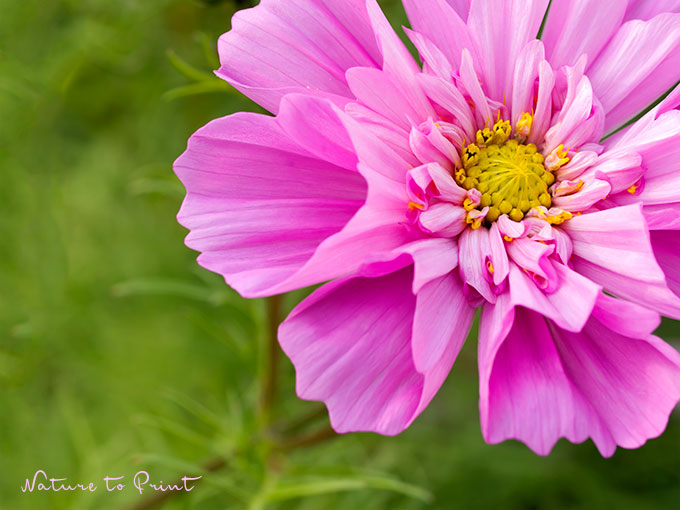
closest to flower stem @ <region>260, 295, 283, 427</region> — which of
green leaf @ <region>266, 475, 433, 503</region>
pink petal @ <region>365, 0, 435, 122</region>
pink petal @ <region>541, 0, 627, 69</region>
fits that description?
green leaf @ <region>266, 475, 433, 503</region>

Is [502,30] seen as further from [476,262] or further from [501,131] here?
[476,262]

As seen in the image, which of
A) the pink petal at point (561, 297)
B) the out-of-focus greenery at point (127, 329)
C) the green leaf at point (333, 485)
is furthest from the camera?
the out-of-focus greenery at point (127, 329)

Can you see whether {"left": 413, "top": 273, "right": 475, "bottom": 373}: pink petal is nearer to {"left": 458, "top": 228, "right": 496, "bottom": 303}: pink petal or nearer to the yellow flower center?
{"left": 458, "top": 228, "right": 496, "bottom": 303}: pink petal

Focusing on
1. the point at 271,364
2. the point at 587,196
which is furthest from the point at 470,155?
the point at 271,364

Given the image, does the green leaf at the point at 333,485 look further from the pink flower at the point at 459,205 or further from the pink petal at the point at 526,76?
the pink petal at the point at 526,76

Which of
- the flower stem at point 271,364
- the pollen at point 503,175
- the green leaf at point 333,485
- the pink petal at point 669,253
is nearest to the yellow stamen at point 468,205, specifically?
the pollen at point 503,175

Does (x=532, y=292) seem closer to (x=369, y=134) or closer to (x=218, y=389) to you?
(x=369, y=134)

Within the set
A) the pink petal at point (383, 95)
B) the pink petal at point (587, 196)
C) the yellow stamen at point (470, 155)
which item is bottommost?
the pink petal at point (587, 196)
